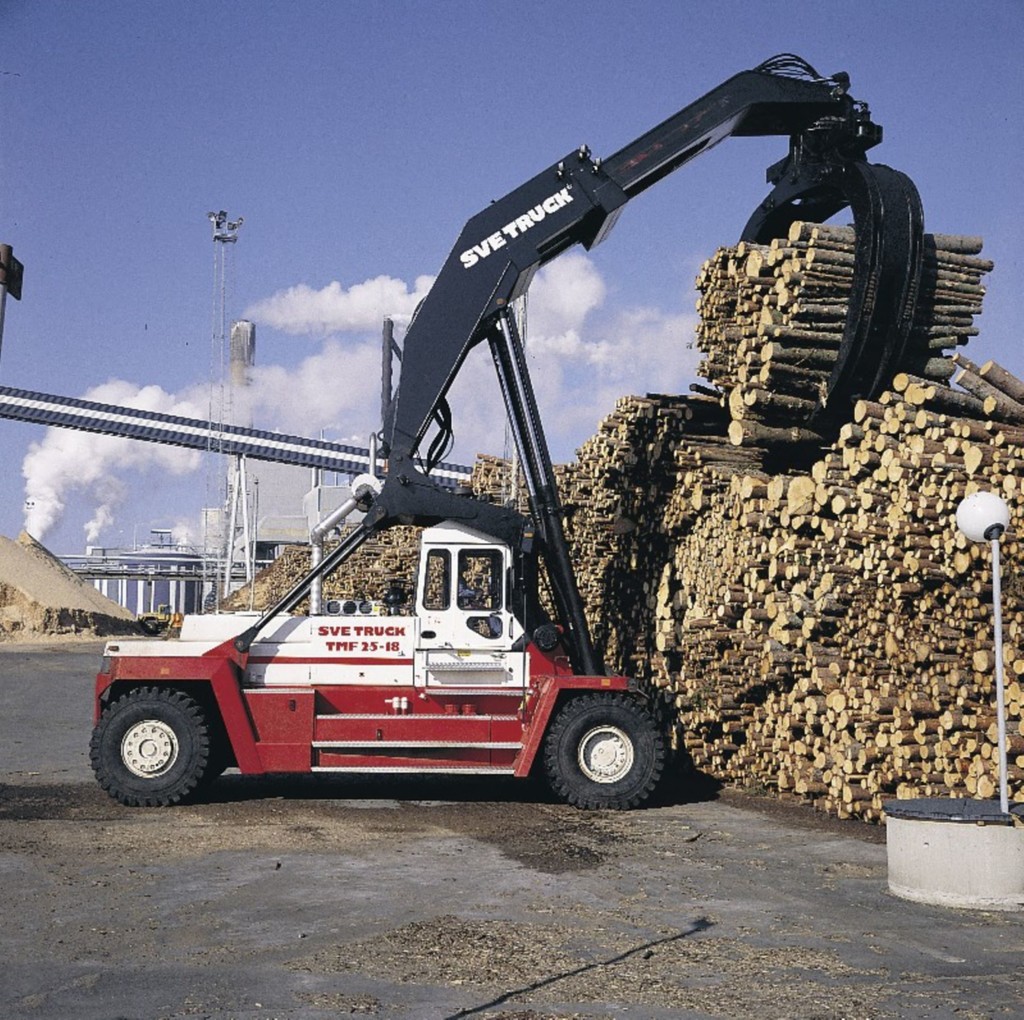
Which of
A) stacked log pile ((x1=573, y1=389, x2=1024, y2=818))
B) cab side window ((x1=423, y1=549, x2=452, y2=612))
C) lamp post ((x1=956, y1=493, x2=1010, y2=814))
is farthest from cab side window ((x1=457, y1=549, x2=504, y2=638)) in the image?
lamp post ((x1=956, y1=493, x2=1010, y2=814))

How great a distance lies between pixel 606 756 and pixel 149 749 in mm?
4299

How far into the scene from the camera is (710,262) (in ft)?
44.0

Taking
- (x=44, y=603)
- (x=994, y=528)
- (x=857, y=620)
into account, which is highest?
(x=994, y=528)

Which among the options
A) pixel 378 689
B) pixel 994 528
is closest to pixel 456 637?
pixel 378 689

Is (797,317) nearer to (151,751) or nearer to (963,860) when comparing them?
(963,860)

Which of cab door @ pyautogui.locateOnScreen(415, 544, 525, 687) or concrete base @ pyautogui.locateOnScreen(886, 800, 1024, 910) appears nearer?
concrete base @ pyautogui.locateOnScreen(886, 800, 1024, 910)

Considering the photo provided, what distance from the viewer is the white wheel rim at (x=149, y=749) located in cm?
1211

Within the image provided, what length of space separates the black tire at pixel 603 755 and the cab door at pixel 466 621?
74 centimetres

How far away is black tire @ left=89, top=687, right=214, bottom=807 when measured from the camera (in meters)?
12.0

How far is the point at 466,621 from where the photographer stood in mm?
12492

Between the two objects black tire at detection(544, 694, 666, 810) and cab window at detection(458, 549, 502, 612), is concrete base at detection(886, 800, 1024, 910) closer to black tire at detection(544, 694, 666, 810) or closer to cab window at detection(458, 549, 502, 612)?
black tire at detection(544, 694, 666, 810)

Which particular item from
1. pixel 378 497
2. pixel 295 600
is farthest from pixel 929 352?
pixel 295 600

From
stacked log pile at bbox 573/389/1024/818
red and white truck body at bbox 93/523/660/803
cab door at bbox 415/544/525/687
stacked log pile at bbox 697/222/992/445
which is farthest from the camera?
stacked log pile at bbox 697/222/992/445

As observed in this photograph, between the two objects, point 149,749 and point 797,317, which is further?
point 797,317
